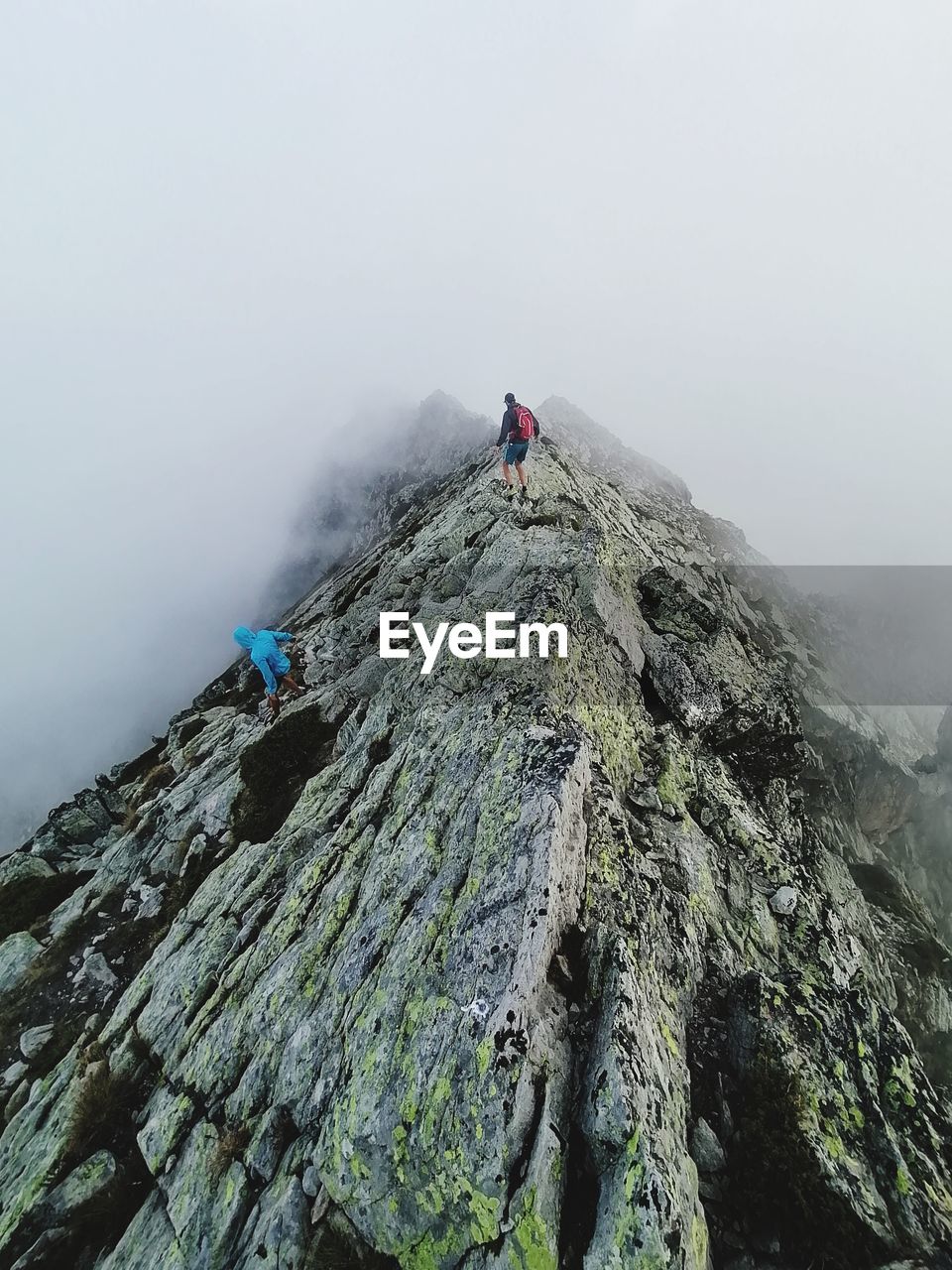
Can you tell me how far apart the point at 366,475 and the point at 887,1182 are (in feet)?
444

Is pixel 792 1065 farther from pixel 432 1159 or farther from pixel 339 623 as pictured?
pixel 339 623

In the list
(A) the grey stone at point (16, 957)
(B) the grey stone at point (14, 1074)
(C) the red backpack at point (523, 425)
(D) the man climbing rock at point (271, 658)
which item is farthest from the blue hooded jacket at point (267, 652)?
(C) the red backpack at point (523, 425)

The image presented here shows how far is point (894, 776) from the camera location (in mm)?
28422

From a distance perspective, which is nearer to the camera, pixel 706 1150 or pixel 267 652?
pixel 706 1150

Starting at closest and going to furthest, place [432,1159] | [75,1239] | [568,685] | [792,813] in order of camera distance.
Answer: [432,1159], [75,1239], [568,685], [792,813]

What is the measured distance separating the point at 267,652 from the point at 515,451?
16850 millimetres

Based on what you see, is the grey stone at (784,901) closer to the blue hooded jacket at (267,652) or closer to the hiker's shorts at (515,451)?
the blue hooded jacket at (267,652)

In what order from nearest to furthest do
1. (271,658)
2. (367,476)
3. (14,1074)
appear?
(14,1074) < (271,658) < (367,476)

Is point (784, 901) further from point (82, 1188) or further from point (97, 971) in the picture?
point (97, 971)

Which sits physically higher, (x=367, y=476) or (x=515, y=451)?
(x=515, y=451)

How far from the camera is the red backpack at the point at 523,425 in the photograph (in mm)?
27109

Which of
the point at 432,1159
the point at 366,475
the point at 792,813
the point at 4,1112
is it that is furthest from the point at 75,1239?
the point at 366,475

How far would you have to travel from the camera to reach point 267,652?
81.3 ft

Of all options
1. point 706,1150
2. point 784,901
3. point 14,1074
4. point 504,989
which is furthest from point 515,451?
point 14,1074
